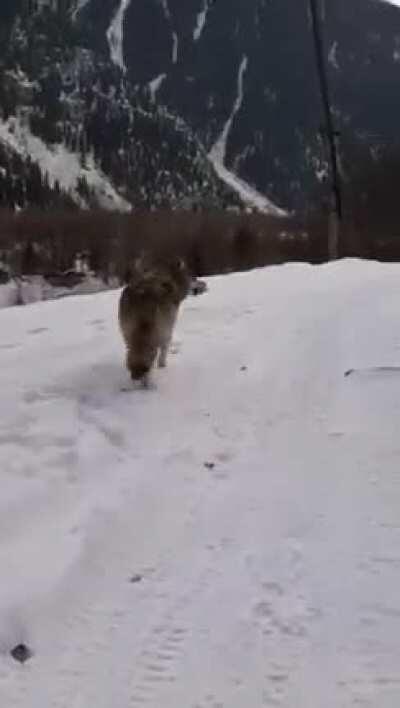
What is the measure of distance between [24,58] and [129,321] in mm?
187552

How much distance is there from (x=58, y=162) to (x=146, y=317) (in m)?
157

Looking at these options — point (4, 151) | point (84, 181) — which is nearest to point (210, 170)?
point (84, 181)

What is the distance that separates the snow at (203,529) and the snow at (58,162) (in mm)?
145454

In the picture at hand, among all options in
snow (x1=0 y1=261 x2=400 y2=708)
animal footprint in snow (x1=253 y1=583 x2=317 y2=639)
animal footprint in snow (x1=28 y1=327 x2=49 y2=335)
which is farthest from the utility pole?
animal footprint in snow (x1=253 y1=583 x2=317 y2=639)

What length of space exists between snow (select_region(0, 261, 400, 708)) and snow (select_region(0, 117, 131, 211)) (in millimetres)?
145454

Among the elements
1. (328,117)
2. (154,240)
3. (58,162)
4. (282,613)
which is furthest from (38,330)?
(58,162)

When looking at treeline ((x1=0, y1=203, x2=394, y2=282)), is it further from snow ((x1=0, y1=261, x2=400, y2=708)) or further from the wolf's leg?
snow ((x1=0, y1=261, x2=400, y2=708))

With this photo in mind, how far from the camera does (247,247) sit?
3559 cm

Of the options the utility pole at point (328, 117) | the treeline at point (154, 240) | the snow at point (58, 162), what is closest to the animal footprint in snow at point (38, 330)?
the utility pole at point (328, 117)

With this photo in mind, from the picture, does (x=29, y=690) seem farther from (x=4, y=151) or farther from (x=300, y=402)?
(x=4, y=151)

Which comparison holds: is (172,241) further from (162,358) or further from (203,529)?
(203,529)

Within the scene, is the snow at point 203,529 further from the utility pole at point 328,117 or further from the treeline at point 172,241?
the treeline at point 172,241

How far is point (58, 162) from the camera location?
523ft

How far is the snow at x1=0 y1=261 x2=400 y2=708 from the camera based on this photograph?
355 centimetres
